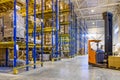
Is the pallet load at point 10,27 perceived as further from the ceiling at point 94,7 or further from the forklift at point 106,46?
the ceiling at point 94,7

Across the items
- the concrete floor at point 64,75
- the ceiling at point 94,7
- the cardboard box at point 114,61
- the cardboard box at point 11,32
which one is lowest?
the concrete floor at point 64,75

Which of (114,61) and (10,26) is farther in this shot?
(114,61)

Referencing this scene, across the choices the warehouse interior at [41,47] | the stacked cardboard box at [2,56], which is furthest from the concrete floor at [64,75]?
the stacked cardboard box at [2,56]

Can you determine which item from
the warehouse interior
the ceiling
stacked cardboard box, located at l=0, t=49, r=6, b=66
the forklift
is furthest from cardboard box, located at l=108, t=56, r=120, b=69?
the ceiling

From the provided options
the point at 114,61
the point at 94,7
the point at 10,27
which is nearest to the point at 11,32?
the point at 10,27

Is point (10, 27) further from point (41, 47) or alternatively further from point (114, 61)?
point (114, 61)

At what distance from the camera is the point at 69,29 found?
17969mm

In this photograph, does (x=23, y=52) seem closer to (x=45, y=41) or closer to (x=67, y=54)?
(x=45, y=41)

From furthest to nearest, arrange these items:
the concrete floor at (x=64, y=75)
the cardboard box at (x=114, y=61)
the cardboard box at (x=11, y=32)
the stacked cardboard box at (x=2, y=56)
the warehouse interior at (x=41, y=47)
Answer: the stacked cardboard box at (x=2, y=56) → the cardboard box at (x=114, y=61) → the cardboard box at (x=11, y=32) → the warehouse interior at (x=41, y=47) → the concrete floor at (x=64, y=75)

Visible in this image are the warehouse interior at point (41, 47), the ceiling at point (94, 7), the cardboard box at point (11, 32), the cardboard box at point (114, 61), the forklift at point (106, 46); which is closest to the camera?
the warehouse interior at point (41, 47)

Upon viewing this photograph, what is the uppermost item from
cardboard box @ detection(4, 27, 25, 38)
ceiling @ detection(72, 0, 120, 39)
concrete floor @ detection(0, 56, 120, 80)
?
ceiling @ detection(72, 0, 120, 39)

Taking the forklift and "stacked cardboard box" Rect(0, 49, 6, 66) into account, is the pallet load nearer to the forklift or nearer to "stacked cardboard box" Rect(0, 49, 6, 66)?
"stacked cardboard box" Rect(0, 49, 6, 66)

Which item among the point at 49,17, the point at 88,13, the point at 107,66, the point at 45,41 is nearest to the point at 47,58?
the point at 45,41

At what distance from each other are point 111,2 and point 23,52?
1272 centimetres
